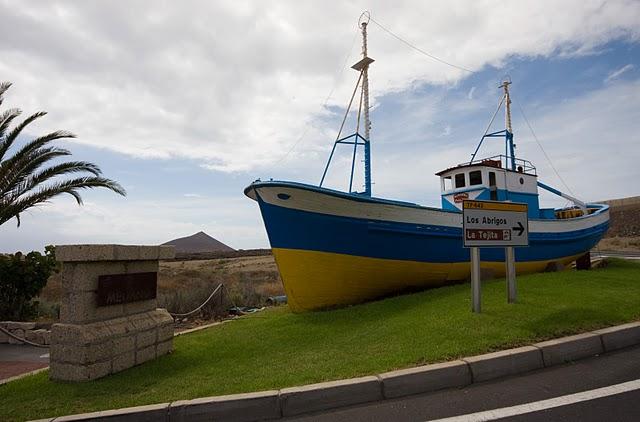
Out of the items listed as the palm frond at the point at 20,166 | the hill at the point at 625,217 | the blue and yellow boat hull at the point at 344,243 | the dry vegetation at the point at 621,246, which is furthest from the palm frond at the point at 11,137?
the hill at the point at 625,217

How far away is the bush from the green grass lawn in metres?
5.96

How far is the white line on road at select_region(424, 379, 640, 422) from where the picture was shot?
11.7 ft

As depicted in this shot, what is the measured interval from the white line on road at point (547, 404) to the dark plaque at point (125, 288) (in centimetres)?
453

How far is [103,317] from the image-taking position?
5.68 meters

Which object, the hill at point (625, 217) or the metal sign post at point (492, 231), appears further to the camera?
the hill at point (625, 217)

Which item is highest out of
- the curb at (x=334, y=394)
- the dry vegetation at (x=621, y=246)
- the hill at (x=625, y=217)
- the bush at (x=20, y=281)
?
the hill at (x=625, y=217)

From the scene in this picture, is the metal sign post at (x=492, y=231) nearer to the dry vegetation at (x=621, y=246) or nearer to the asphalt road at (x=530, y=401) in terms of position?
the asphalt road at (x=530, y=401)

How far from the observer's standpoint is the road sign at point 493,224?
22.0ft

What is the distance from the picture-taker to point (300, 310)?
29.7ft

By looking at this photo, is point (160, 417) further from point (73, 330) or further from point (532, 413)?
point (532, 413)

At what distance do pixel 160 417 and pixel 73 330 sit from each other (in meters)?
2.11

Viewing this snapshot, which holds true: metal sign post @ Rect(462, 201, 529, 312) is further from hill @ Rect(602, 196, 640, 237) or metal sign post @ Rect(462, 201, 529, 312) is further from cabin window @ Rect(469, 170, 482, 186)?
hill @ Rect(602, 196, 640, 237)

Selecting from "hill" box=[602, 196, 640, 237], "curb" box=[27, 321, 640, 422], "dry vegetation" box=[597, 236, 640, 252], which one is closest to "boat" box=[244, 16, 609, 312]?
"curb" box=[27, 321, 640, 422]

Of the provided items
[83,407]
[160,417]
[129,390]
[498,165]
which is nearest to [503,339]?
[160,417]
